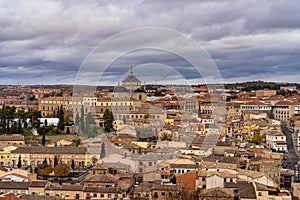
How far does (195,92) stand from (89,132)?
828 cm

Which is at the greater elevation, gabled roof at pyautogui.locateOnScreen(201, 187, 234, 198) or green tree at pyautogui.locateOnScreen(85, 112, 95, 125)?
green tree at pyautogui.locateOnScreen(85, 112, 95, 125)

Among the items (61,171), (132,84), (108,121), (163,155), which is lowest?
(61,171)

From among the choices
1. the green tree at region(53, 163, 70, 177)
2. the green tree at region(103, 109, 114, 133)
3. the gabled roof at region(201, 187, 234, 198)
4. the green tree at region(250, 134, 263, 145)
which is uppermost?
the green tree at region(103, 109, 114, 133)

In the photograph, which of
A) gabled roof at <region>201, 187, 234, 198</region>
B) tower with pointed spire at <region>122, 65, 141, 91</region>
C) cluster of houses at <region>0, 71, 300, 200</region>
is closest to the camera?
gabled roof at <region>201, 187, 234, 198</region>

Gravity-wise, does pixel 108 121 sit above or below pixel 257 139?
above

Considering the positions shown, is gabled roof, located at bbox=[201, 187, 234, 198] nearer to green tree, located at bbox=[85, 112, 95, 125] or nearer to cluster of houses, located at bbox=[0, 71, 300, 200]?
cluster of houses, located at bbox=[0, 71, 300, 200]

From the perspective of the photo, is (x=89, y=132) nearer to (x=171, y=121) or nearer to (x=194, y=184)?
(x=171, y=121)

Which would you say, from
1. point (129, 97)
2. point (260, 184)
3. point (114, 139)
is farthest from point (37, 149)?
point (129, 97)

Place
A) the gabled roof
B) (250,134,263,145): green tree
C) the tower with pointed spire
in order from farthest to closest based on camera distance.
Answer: the tower with pointed spire
(250,134,263,145): green tree
the gabled roof

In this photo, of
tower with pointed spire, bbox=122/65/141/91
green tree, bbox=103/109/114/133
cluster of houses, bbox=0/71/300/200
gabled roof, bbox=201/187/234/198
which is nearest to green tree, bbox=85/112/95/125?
cluster of houses, bbox=0/71/300/200

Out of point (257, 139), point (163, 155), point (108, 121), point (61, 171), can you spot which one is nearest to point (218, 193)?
point (163, 155)

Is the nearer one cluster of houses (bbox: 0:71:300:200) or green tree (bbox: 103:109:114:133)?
cluster of houses (bbox: 0:71:300:200)

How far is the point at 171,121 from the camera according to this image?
58.0ft

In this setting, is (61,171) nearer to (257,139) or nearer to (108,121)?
(257,139)
